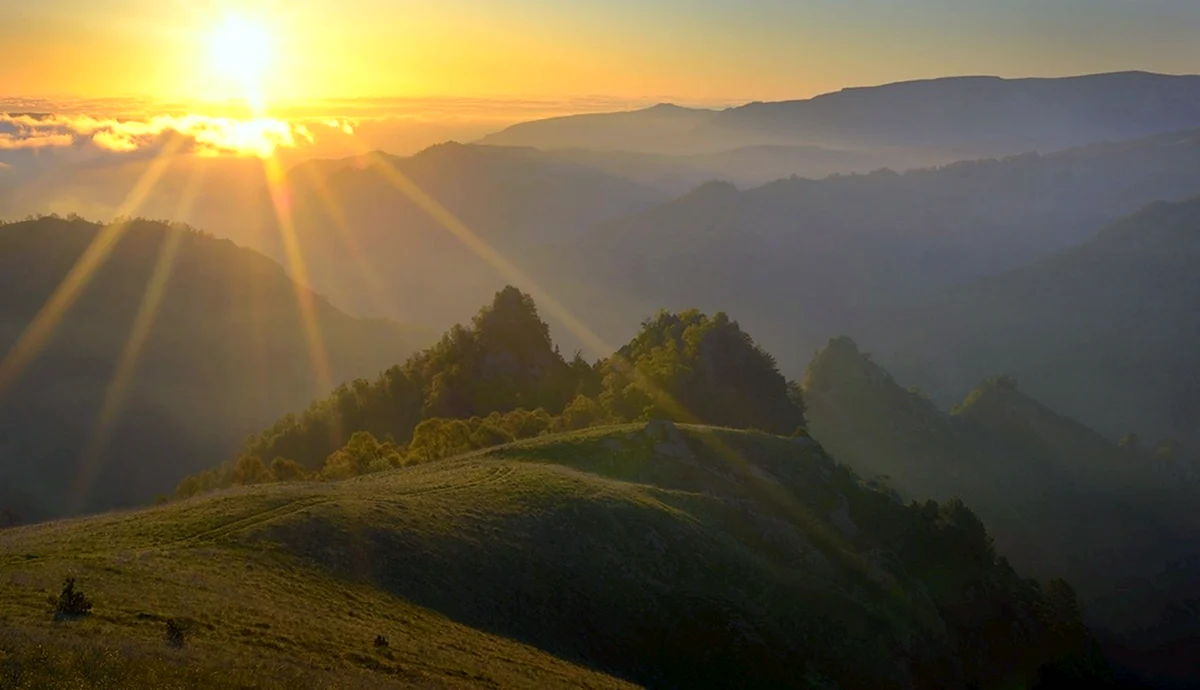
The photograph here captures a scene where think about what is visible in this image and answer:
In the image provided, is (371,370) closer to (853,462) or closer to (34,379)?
(34,379)

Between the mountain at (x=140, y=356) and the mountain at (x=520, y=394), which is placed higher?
the mountain at (x=520, y=394)

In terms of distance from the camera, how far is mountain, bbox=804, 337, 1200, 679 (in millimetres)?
99125

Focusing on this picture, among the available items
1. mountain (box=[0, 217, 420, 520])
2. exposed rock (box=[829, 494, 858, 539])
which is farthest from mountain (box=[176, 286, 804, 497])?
mountain (box=[0, 217, 420, 520])

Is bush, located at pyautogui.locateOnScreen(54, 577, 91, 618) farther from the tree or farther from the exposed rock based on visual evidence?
the exposed rock

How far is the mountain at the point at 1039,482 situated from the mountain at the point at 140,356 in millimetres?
93530

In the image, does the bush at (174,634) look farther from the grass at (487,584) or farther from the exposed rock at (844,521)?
the exposed rock at (844,521)

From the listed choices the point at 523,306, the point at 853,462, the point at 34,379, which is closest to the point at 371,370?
the point at 34,379

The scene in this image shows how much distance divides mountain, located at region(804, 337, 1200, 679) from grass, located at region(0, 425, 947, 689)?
5308cm

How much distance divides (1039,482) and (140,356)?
144 metres

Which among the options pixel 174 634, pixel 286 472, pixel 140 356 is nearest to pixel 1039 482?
pixel 286 472

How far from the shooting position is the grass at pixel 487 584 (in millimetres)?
20578

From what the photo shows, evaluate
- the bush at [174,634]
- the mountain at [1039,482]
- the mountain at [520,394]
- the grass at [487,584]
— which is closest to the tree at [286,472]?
the mountain at [520,394]

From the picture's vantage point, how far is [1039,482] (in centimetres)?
12088

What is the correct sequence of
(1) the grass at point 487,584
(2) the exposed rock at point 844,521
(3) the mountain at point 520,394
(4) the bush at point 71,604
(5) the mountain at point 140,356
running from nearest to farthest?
(4) the bush at point 71,604, (1) the grass at point 487,584, (2) the exposed rock at point 844,521, (3) the mountain at point 520,394, (5) the mountain at point 140,356
